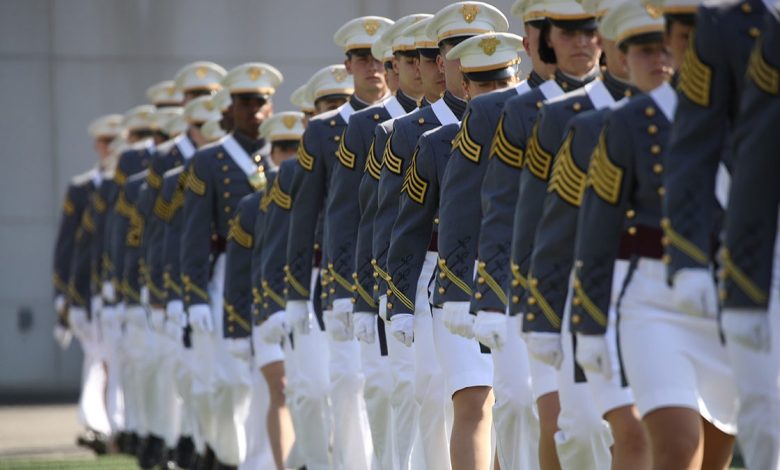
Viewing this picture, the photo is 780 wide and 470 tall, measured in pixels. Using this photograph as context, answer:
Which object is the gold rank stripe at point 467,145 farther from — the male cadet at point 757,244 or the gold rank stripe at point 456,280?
the male cadet at point 757,244

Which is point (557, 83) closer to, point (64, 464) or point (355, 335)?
point (355, 335)

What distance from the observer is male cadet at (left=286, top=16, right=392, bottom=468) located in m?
8.88

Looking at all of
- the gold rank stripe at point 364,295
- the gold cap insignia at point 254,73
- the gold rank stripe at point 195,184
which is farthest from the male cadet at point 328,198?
the gold rank stripe at point 195,184

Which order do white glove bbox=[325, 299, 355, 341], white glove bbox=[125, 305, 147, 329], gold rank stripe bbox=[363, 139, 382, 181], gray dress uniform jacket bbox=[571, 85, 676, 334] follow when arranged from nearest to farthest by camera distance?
gray dress uniform jacket bbox=[571, 85, 676, 334], gold rank stripe bbox=[363, 139, 382, 181], white glove bbox=[325, 299, 355, 341], white glove bbox=[125, 305, 147, 329]

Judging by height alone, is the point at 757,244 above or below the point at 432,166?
below

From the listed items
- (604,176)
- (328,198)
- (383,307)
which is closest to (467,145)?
(383,307)

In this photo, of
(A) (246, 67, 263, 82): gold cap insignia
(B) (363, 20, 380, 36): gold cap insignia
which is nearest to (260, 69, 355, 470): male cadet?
(A) (246, 67, 263, 82): gold cap insignia

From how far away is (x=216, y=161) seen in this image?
11.0 meters

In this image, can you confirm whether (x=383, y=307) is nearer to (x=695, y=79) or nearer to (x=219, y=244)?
(x=695, y=79)

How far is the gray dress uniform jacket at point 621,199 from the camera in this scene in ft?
18.6

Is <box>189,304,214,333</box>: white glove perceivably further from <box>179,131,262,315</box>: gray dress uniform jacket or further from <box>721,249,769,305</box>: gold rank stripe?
<box>721,249,769,305</box>: gold rank stripe

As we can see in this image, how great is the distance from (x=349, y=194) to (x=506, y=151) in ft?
6.61

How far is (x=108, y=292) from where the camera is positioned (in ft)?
48.0

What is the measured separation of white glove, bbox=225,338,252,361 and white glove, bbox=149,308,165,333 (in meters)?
1.77
